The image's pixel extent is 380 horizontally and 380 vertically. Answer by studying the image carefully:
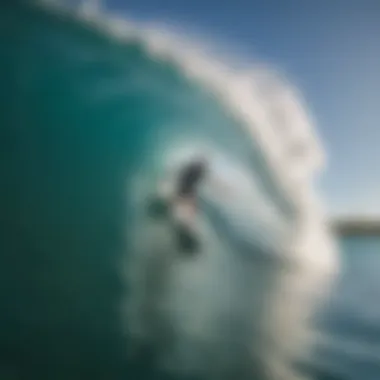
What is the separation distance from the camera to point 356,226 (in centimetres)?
114

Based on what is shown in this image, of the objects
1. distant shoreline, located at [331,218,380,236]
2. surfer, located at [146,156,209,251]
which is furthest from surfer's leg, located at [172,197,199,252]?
distant shoreline, located at [331,218,380,236]

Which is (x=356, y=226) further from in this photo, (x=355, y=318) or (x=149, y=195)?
(x=149, y=195)

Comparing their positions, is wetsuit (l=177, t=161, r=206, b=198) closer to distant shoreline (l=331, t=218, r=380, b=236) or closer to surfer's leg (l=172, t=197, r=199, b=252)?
surfer's leg (l=172, t=197, r=199, b=252)

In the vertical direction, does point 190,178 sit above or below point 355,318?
above

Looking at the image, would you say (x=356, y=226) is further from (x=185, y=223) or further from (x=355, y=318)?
(x=185, y=223)

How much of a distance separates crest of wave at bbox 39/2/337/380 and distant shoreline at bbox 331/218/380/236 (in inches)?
1.0

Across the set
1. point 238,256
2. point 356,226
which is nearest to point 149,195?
point 238,256

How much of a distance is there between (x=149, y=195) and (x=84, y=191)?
0.34 ft

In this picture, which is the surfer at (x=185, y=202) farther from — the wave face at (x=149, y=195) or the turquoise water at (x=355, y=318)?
the turquoise water at (x=355, y=318)

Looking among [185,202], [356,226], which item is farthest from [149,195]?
[356,226]

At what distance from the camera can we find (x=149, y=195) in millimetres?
1080

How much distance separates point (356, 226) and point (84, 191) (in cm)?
46

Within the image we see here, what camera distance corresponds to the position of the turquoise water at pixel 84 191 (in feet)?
3.31

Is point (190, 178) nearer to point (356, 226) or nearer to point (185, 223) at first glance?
point (185, 223)
